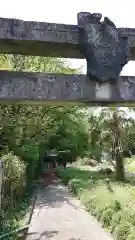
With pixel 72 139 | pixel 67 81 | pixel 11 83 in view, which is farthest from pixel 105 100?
pixel 72 139

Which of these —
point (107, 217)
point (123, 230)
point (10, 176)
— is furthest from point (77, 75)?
point (10, 176)

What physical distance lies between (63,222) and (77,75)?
430 inches

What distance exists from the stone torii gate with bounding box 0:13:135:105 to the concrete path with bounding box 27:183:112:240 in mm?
8038

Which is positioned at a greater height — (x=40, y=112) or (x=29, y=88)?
(x=40, y=112)

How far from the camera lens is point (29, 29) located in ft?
15.5

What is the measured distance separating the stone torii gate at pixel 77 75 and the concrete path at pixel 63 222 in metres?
8.04

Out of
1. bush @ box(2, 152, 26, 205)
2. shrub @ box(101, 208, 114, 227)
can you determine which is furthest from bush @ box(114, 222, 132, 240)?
bush @ box(2, 152, 26, 205)

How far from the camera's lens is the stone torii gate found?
4.57 meters

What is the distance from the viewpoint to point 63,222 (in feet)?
47.9

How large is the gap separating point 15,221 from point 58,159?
34131 millimetres

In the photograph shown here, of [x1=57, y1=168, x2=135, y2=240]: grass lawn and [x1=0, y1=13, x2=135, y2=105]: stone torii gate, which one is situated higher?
[x1=0, y1=13, x2=135, y2=105]: stone torii gate

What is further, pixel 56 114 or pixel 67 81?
pixel 56 114

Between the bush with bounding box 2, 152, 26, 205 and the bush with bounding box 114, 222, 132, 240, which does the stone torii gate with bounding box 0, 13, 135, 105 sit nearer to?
the bush with bounding box 114, 222, 132, 240

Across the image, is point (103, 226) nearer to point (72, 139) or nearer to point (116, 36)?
point (116, 36)
